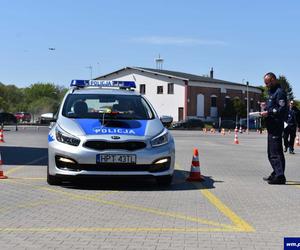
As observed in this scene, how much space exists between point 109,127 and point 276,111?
3.20 m

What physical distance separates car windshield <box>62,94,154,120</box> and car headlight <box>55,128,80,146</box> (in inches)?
28.7

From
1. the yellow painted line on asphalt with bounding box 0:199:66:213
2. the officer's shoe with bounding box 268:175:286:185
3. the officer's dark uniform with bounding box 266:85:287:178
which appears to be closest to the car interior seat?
the yellow painted line on asphalt with bounding box 0:199:66:213

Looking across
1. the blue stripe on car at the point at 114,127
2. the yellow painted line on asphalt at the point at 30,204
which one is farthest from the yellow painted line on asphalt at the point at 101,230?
the blue stripe on car at the point at 114,127

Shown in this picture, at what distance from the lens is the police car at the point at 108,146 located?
9.38m

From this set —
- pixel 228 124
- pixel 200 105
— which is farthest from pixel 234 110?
pixel 228 124

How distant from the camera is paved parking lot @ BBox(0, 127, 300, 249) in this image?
235 inches

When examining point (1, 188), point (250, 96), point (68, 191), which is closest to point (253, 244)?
point (68, 191)

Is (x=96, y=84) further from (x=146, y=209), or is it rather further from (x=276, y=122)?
(x=146, y=209)

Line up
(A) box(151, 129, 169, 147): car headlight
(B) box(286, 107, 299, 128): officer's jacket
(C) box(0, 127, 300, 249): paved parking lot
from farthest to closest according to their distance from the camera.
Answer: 1. (B) box(286, 107, 299, 128): officer's jacket
2. (A) box(151, 129, 169, 147): car headlight
3. (C) box(0, 127, 300, 249): paved parking lot

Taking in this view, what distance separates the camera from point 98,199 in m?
8.70

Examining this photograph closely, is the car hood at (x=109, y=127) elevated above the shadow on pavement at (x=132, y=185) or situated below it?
above

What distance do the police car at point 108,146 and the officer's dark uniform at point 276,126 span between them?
6.78 ft

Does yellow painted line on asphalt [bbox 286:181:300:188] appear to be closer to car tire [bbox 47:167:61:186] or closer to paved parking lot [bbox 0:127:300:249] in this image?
paved parking lot [bbox 0:127:300:249]

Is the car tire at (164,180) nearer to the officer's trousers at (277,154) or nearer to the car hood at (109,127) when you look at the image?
the car hood at (109,127)
